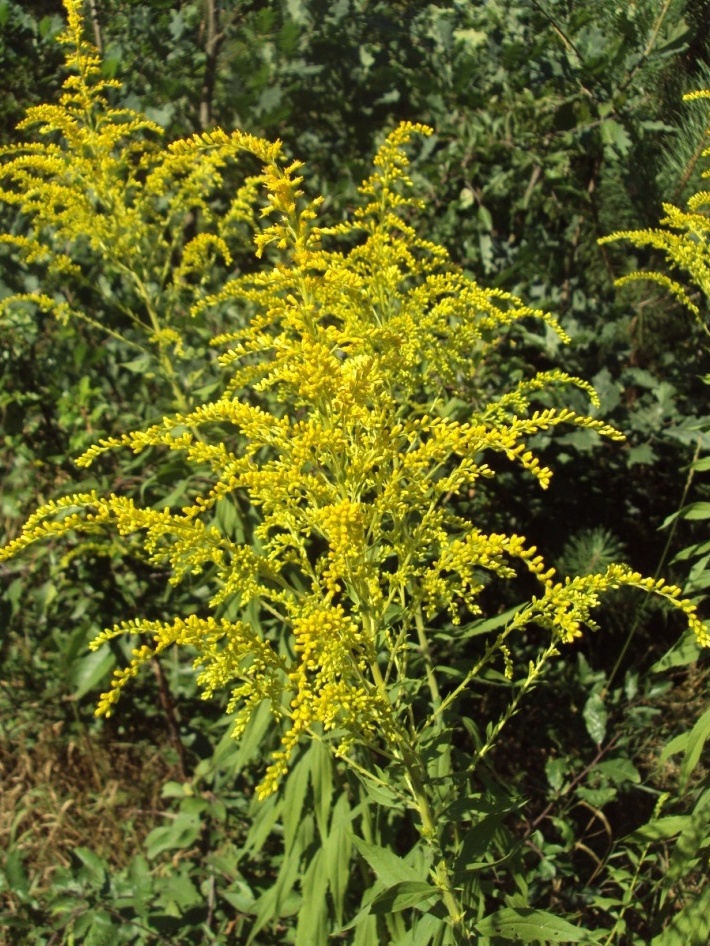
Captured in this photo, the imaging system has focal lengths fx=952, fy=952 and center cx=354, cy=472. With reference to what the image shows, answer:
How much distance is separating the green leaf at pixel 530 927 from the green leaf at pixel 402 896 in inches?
6.2

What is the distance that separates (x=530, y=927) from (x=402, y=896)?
0.26 meters

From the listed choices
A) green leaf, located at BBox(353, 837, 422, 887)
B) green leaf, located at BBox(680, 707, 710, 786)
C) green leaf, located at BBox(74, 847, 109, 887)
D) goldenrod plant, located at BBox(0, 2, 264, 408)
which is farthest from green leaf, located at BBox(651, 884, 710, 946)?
goldenrod plant, located at BBox(0, 2, 264, 408)

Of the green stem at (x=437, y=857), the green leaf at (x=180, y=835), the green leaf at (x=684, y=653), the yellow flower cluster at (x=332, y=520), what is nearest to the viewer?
the yellow flower cluster at (x=332, y=520)

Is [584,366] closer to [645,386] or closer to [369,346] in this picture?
[645,386]

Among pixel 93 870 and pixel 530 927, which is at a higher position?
pixel 530 927

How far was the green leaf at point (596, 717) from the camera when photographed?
2.91m

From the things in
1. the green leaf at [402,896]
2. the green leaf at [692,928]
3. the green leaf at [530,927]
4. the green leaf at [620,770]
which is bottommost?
the green leaf at [620,770]

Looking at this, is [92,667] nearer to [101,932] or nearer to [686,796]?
[101,932]

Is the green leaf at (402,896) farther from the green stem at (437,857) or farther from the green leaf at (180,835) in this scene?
the green leaf at (180,835)

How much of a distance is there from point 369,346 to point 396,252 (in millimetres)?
350

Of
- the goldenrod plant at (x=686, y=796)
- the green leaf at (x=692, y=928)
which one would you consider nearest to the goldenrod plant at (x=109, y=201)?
the goldenrod plant at (x=686, y=796)

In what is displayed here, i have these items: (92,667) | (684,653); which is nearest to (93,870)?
(92,667)

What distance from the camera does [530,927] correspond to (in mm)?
1816

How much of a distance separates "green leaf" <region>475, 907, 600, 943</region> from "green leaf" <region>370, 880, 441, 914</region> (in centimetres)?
16
